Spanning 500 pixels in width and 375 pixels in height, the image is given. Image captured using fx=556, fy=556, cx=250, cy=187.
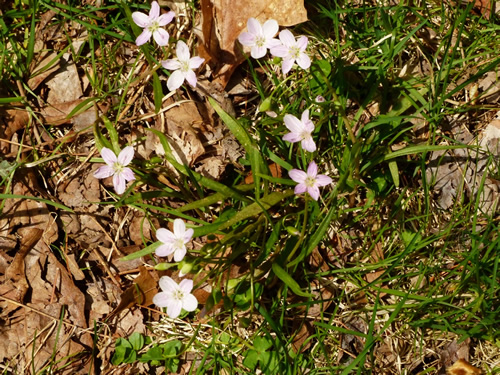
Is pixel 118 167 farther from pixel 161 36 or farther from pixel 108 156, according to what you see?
pixel 161 36

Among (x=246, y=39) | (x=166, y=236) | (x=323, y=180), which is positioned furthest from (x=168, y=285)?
(x=246, y=39)

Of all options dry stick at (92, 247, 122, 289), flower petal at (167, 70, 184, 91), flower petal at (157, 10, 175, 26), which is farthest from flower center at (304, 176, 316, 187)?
dry stick at (92, 247, 122, 289)

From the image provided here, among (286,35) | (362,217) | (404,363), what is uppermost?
(286,35)

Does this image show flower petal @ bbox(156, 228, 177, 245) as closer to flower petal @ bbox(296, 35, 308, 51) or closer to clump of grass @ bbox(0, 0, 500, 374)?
clump of grass @ bbox(0, 0, 500, 374)

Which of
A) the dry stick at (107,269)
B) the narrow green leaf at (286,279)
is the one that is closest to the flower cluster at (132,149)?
the narrow green leaf at (286,279)

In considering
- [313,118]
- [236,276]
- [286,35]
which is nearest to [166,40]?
[286,35]

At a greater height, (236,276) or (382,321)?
(236,276)

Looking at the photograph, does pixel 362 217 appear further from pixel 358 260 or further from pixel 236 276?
pixel 236 276

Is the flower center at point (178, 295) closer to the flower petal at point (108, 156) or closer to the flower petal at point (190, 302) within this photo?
the flower petal at point (190, 302)
